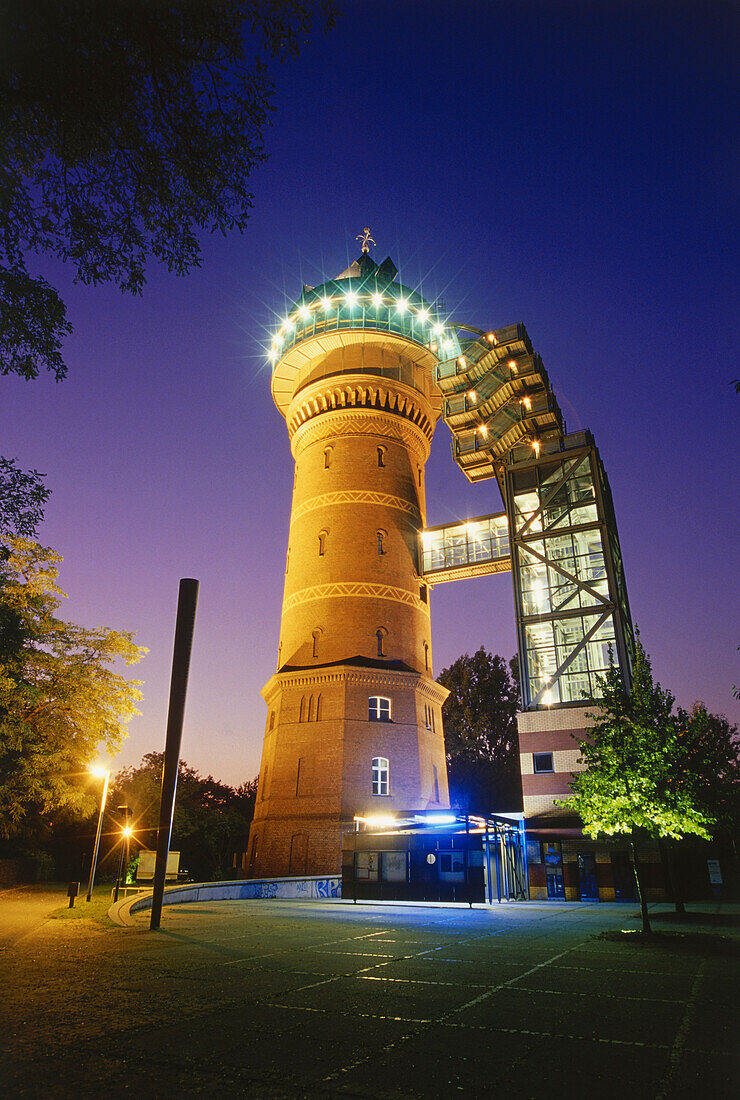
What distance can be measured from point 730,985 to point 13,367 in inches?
467

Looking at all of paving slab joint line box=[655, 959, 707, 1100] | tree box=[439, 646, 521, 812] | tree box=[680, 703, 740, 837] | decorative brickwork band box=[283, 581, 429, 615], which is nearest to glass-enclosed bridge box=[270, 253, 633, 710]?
decorative brickwork band box=[283, 581, 429, 615]

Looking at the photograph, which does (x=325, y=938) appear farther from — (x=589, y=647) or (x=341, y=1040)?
(x=589, y=647)

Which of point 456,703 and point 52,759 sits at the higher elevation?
point 456,703

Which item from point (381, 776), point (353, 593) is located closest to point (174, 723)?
point (381, 776)

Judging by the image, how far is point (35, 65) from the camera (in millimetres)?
7352

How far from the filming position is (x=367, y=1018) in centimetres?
523

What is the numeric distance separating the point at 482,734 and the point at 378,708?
25978 millimetres

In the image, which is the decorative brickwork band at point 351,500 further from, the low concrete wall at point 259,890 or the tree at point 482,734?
the tree at point 482,734

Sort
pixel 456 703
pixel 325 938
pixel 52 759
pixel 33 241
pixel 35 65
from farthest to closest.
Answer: pixel 456 703 → pixel 52 759 → pixel 325 938 → pixel 33 241 → pixel 35 65

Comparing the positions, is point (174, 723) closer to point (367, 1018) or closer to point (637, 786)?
point (367, 1018)

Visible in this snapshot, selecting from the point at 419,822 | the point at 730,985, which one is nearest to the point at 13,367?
the point at 730,985

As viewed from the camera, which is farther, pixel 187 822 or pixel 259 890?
pixel 187 822

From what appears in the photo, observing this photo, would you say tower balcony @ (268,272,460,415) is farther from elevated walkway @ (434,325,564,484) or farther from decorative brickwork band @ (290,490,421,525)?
decorative brickwork band @ (290,490,421,525)

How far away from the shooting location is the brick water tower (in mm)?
28078
